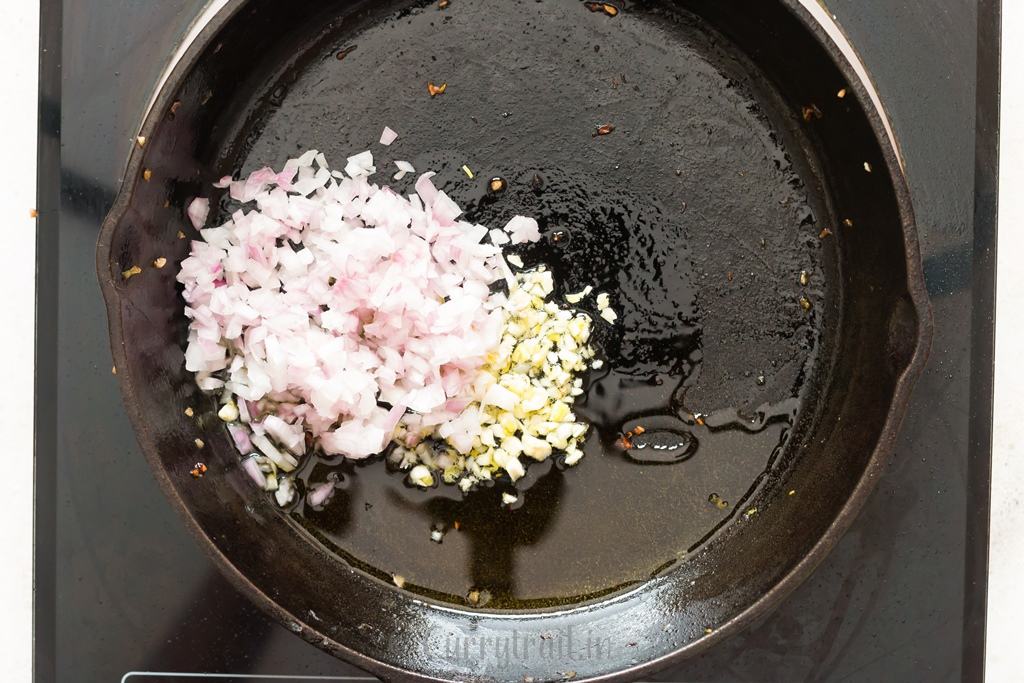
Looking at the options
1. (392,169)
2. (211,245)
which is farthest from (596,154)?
(211,245)

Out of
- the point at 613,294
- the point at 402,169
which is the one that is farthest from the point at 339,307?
the point at 613,294

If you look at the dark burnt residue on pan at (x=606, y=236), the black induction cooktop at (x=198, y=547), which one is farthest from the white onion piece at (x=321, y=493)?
the black induction cooktop at (x=198, y=547)

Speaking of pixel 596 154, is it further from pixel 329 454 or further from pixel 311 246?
pixel 329 454

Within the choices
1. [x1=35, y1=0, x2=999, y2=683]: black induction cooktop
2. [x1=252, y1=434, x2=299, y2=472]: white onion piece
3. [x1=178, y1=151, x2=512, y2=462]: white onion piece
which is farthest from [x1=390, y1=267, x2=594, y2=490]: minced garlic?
[x1=35, y1=0, x2=999, y2=683]: black induction cooktop

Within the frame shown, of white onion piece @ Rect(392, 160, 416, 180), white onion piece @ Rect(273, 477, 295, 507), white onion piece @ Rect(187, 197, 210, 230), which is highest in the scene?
white onion piece @ Rect(392, 160, 416, 180)

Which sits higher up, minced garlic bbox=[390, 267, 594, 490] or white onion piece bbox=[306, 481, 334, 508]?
minced garlic bbox=[390, 267, 594, 490]

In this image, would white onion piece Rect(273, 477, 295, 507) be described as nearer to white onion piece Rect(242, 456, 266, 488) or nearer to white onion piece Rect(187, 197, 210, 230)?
white onion piece Rect(242, 456, 266, 488)
